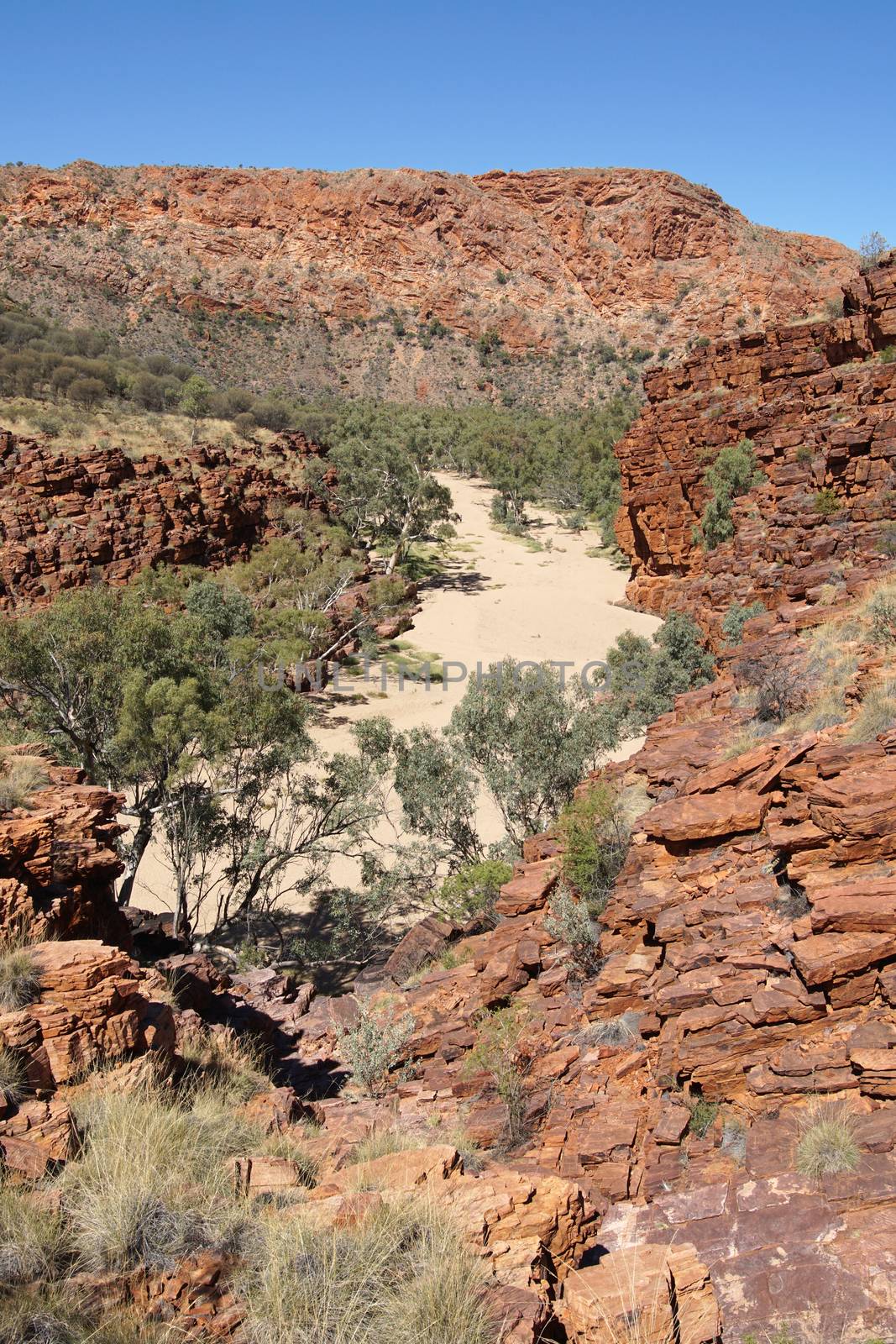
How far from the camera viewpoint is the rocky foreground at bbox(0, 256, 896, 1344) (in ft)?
11.2

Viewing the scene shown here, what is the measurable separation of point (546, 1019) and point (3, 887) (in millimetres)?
4269

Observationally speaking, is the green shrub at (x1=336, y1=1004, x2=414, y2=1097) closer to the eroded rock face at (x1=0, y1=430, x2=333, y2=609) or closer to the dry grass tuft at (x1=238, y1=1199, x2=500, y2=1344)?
the dry grass tuft at (x1=238, y1=1199, x2=500, y2=1344)

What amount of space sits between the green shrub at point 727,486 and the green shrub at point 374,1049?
54.6ft

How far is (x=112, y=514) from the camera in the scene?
2550 cm

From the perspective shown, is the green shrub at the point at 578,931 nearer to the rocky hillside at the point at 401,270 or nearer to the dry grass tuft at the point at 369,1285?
the dry grass tuft at the point at 369,1285

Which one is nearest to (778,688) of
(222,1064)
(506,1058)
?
(506,1058)

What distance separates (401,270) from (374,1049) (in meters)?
84.9

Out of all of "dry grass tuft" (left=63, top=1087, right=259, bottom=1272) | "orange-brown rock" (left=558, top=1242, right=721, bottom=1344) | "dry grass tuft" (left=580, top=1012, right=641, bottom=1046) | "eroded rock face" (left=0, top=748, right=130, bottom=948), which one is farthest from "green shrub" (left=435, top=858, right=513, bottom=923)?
"orange-brown rock" (left=558, top=1242, right=721, bottom=1344)

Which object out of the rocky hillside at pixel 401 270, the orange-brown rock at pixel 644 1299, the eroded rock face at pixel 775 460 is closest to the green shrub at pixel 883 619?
the eroded rock face at pixel 775 460

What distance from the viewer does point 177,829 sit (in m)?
11.3

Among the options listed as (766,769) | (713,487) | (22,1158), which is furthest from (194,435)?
(22,1158)

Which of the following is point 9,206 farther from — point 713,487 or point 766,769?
point 766,769

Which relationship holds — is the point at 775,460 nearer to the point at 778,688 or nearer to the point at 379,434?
the point at 778,688

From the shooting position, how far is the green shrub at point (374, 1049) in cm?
698
